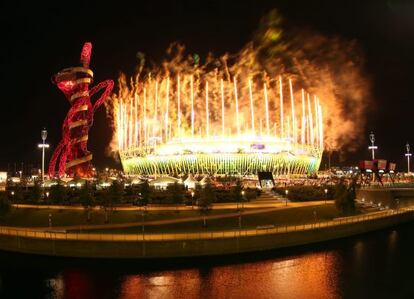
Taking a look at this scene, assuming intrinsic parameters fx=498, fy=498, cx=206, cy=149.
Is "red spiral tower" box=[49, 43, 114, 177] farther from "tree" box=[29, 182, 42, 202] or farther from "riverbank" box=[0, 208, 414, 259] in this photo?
"riverbank" box=[0, 208, 414, 259]

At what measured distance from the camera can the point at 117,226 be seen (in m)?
38.3

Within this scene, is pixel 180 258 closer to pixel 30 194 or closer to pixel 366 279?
pixel 366 279

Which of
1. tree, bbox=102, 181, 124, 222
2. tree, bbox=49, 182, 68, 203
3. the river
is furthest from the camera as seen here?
tree, bbox=49, 182, 68, 203

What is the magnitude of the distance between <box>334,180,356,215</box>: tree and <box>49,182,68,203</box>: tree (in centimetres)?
2596

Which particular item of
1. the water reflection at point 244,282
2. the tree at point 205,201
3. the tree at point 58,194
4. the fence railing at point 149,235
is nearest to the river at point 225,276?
the water reflection at point 244,282

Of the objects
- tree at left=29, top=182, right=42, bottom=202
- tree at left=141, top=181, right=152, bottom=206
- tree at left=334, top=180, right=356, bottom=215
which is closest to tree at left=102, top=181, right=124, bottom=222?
→ tree at left=141, top=181, right=152, bottom=206

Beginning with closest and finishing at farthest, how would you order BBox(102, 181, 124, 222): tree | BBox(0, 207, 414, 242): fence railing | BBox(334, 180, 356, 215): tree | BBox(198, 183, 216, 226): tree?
BBox(0, 207, 414, 242): fence railing
BBox(198, 183, 216, 226): tree
BBox(102, 181, 124, 222): tree
BBox(334, 180, 356, 215): tree

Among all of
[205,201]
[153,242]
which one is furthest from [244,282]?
[205,201]

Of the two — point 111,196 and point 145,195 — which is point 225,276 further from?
point 111,196

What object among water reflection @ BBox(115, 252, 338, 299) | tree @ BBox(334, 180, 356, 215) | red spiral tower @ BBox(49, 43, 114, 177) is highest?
red spiral tower @ BBox(49, 43, 114, 177)

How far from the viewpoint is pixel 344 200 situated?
4650cm

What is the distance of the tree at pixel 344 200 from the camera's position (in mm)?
46594

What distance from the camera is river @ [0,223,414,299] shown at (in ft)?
88.9

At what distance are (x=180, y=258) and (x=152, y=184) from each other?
22.1 m
